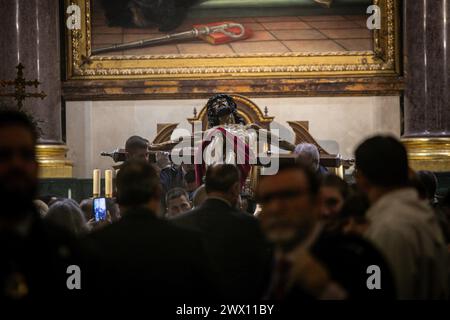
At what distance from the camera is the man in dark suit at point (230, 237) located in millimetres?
5285

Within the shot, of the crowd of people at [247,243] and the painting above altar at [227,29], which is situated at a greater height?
the painting above altar at [227,29]

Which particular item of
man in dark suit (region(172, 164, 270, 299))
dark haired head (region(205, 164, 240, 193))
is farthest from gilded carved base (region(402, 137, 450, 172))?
man in dark suit (region(172, 164, 270, 299))

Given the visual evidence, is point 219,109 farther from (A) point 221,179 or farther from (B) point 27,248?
(B) point 27,248

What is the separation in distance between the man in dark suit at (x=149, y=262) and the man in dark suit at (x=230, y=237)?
85cm

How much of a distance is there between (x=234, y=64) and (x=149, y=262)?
444 inches

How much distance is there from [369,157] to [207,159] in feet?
19.5

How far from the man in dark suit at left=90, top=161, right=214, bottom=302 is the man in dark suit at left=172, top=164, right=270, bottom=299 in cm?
85

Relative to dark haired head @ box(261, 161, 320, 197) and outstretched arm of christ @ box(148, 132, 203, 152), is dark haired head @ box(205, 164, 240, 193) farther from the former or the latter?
outstretched arm of christ @ box(148, 132, 203, 152)

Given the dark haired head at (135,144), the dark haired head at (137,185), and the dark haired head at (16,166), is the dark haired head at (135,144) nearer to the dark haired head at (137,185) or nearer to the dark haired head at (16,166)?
the dark haired head at (137,185)

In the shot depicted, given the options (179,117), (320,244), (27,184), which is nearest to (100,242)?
(27,184)

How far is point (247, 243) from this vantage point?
5.49 m

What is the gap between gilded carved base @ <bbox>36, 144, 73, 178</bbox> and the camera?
1434 cm

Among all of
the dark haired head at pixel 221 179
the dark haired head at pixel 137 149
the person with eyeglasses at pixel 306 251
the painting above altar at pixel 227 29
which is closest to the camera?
the person with eyeglasses at pixel 306 251

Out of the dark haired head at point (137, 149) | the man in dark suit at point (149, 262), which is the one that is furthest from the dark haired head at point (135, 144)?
the man in dark suit at point (149, 262)
